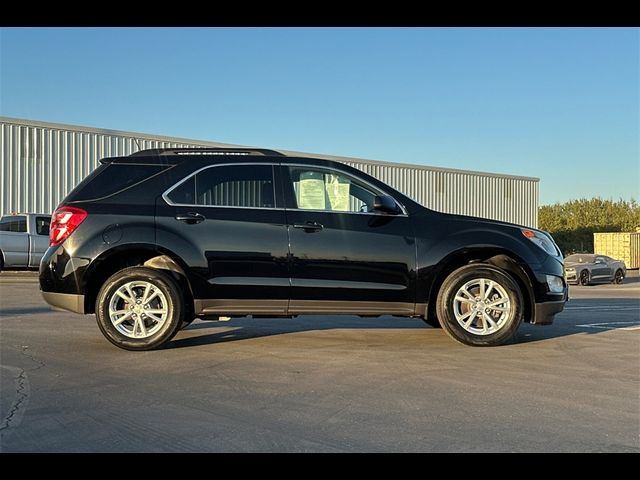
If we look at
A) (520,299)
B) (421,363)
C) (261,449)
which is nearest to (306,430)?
(261,449)

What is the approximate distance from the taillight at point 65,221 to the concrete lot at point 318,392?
1115 mm

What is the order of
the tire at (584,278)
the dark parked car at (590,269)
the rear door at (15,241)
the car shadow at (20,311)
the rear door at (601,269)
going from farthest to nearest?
the rear door at (601,269), the tire at (584,278), the dark parked car at (590,269), the rear door at (15,241), the car shadow at (20,311)

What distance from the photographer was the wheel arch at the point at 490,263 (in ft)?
21.9

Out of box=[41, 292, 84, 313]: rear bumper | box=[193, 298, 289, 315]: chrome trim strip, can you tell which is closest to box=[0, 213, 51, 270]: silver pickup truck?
box=[41, 292, 84, 313]: rear bumper

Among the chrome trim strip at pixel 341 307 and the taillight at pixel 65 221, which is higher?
Result: the taillight at pixel 65 221

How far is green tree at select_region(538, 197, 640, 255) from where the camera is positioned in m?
53.0

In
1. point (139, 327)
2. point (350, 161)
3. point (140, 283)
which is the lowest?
point (139, 327)

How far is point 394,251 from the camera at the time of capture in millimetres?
6594

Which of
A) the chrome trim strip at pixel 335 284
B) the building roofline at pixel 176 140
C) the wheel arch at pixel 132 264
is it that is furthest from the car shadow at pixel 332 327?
the building roofline at pixel 176 140

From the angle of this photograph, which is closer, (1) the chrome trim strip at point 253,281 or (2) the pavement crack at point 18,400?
(2) the pavement crack at point 18,400

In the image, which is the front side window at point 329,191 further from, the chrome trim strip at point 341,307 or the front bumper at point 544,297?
the front bumper at point 544,297

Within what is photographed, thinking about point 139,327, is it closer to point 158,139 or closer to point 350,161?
point 158,139

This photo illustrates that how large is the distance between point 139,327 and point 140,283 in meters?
0.42

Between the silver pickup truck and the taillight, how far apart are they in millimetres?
13573
